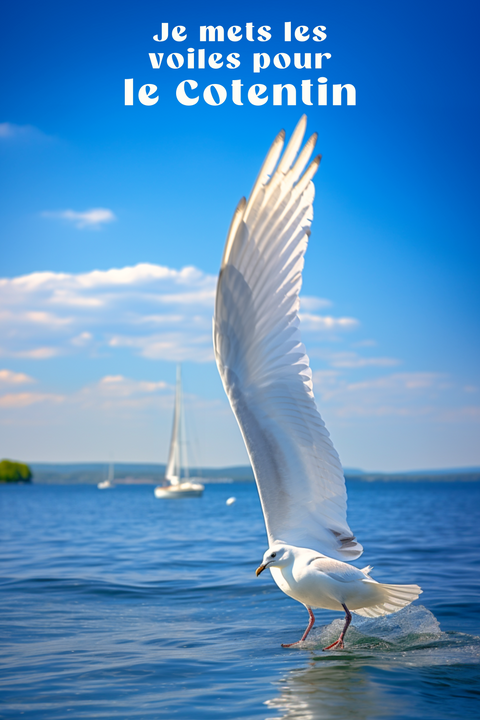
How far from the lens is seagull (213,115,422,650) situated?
5.86 m

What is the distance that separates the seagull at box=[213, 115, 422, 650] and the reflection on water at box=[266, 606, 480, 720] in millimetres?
513

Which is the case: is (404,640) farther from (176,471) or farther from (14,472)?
(14,472)

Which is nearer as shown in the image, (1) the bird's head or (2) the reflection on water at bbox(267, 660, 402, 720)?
(2) the reflection on water at bbox(267, 660, 402, 720)

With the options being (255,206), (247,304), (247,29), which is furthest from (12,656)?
(247,29)

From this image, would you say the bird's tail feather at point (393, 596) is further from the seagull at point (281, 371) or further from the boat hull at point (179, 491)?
the boat hull at point (179, 491)

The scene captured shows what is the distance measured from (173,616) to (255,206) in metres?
6.04

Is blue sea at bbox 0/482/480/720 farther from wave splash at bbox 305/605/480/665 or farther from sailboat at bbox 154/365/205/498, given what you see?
sailboat at bbox 154/365/205/498

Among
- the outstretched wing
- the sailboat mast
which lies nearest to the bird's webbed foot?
the outstretched wing

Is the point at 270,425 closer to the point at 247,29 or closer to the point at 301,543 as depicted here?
the point at 301,543

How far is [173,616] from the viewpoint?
941cm

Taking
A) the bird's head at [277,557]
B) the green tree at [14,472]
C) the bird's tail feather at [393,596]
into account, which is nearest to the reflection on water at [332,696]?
the bird's tail feather at [393,596]

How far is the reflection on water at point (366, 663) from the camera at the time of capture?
517 centimetres

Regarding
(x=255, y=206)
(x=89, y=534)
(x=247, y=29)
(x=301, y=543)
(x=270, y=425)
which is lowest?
(x=89, y=534)

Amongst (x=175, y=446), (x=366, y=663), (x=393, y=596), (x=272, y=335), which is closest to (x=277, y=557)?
(x=393, y=596)
